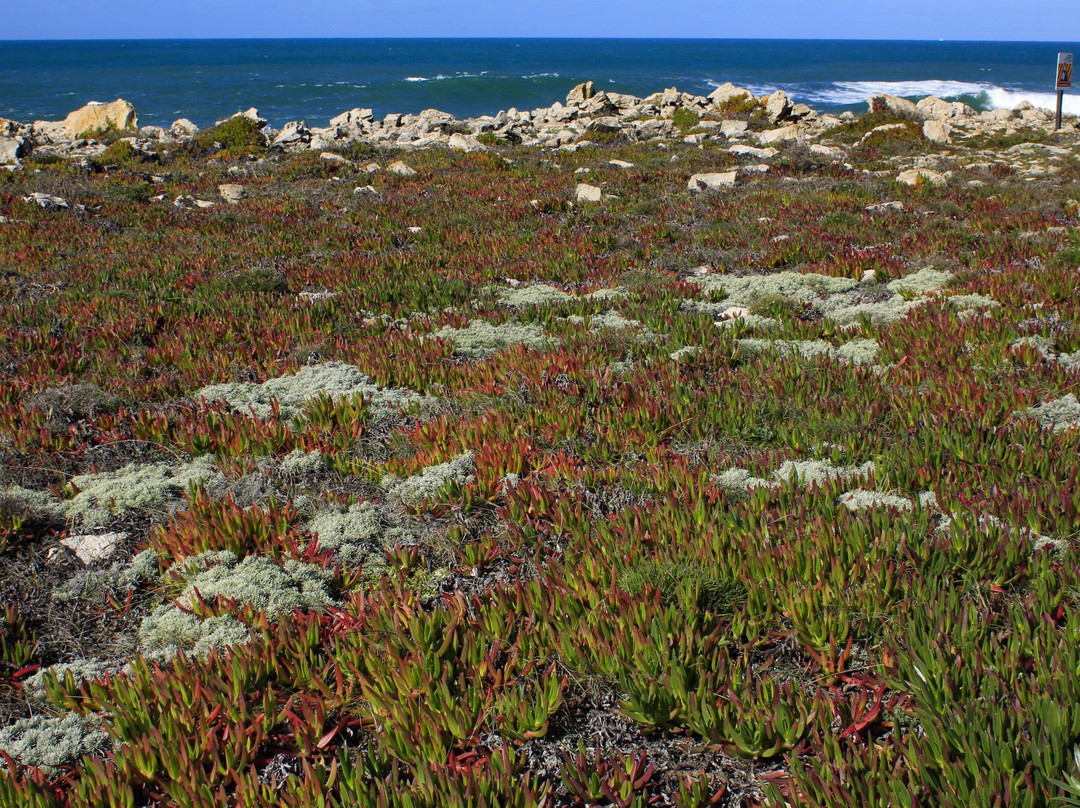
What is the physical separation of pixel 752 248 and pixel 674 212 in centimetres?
352

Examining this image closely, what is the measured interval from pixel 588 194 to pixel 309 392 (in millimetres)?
12107

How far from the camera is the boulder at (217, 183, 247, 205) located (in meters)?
17.9

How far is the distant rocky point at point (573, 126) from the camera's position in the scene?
91.3 ft

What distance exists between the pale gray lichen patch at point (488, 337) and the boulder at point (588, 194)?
9297mm

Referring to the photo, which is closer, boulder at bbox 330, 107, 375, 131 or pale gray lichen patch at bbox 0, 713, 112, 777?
pale gray lichen patch at bbox 0, 713, 112, 777

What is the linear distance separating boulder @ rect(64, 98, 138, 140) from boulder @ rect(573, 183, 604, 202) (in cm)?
2680

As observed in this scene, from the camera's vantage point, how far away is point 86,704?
120 inches

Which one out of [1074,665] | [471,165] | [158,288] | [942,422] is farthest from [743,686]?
[471,165]

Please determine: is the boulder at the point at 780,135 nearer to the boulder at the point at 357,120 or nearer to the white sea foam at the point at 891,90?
the boulder at the point at 357,120

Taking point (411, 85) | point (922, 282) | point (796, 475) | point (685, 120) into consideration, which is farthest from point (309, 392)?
point (411, 85)

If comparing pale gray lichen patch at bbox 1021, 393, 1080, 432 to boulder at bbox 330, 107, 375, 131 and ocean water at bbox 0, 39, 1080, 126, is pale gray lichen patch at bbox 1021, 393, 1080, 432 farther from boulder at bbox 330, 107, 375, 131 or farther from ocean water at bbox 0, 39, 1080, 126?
ocean water at bbox 0, 39, 1080, 126

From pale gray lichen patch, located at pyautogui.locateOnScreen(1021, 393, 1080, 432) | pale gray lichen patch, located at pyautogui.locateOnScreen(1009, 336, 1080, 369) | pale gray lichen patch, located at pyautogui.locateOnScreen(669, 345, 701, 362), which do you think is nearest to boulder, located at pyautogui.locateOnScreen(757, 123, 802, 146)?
pale gray lichen patch, located at pyautogui.locateOnScreen(1009, 336, 1080, 369)

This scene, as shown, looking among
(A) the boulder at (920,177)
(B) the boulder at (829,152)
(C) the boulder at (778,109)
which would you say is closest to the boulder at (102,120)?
(C) the boulder at (778,109)

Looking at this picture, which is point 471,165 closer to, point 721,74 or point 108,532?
point 108,532
